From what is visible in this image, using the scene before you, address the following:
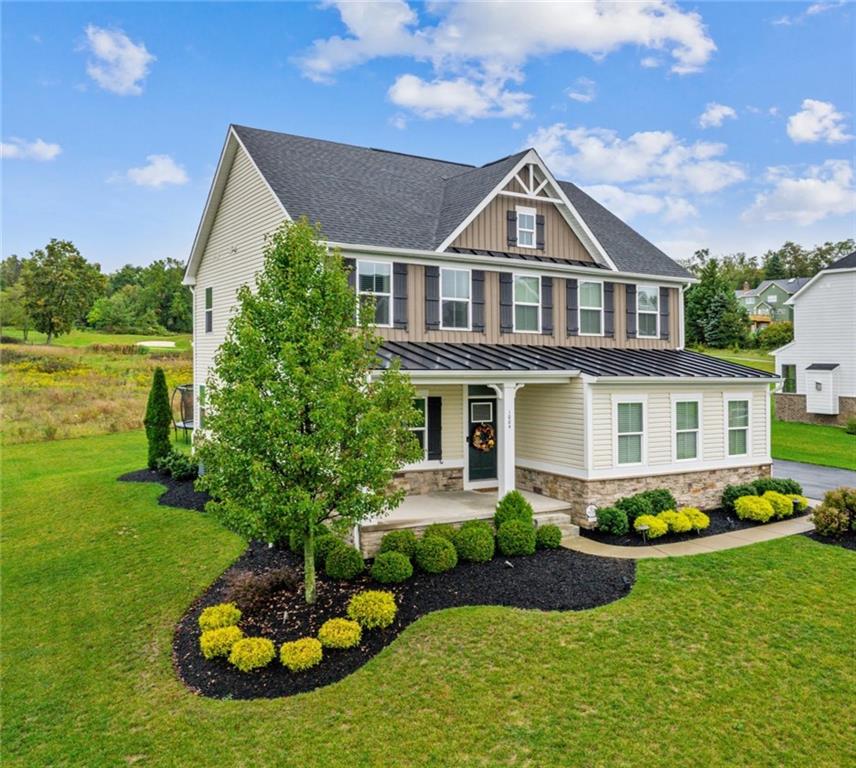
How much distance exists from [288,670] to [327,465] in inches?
103

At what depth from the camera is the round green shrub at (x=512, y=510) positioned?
37.6 feet

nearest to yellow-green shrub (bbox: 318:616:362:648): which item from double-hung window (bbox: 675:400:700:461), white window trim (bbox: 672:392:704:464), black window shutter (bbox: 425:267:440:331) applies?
black window shutter (bbox: 425:267:440:331)

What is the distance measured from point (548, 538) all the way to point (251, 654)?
20.8 feet

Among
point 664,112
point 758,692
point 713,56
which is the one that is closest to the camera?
point 758,692

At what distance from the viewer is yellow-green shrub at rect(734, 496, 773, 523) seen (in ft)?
44.3

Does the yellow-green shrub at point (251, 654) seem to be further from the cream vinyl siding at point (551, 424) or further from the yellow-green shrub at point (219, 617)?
the cream vinyl siding at point (551, 424)

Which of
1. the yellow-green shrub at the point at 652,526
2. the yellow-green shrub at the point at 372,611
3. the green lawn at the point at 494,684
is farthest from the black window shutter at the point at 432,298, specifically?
the yellow-green shrub at the point at 372,611

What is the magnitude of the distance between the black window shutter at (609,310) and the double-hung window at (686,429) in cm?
359

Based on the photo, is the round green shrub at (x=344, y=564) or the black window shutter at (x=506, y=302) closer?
the round green shrub at (x=344, y=564)

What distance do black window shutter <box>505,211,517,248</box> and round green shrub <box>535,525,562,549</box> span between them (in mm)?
7970

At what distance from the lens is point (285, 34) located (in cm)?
1731

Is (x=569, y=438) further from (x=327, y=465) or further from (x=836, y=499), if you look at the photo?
(x=327, y=465)

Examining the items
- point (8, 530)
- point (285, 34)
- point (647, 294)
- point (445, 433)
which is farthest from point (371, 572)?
point (285, 34)

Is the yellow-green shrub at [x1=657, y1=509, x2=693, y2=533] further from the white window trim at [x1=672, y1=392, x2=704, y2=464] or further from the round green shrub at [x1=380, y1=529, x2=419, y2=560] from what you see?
the round green shrub at [x1=380, y1=529, x2=419, y2=560]
